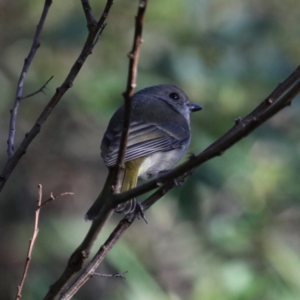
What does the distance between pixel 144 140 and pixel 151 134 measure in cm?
22

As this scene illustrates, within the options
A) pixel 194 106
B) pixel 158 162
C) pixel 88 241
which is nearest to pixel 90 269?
pixel 88 241

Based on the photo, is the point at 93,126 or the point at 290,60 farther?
the point at 93,126

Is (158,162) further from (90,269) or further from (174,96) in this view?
(90,269)

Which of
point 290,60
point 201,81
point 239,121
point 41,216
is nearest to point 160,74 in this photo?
point 201,81

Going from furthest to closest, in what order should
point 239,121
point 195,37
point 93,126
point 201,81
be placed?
point 93,126 → point 195,37 → point 201,81 → point 239,121

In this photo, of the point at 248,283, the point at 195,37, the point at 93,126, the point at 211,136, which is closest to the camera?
the point at 248,283

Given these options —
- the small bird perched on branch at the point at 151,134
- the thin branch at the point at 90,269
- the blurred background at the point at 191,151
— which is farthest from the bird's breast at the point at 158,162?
the thin branch at the point at 90,269

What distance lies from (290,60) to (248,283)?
2795mm

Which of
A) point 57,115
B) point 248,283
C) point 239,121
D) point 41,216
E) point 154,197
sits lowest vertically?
point 248,283

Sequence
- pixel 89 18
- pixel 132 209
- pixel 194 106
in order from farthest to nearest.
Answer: pixel 194 106, pixel 132 209, pixel 89 18

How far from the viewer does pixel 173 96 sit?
6.13m

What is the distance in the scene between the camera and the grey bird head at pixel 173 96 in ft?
19.7

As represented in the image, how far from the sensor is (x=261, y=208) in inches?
222

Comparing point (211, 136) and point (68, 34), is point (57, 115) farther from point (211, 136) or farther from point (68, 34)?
point (211, 136)
